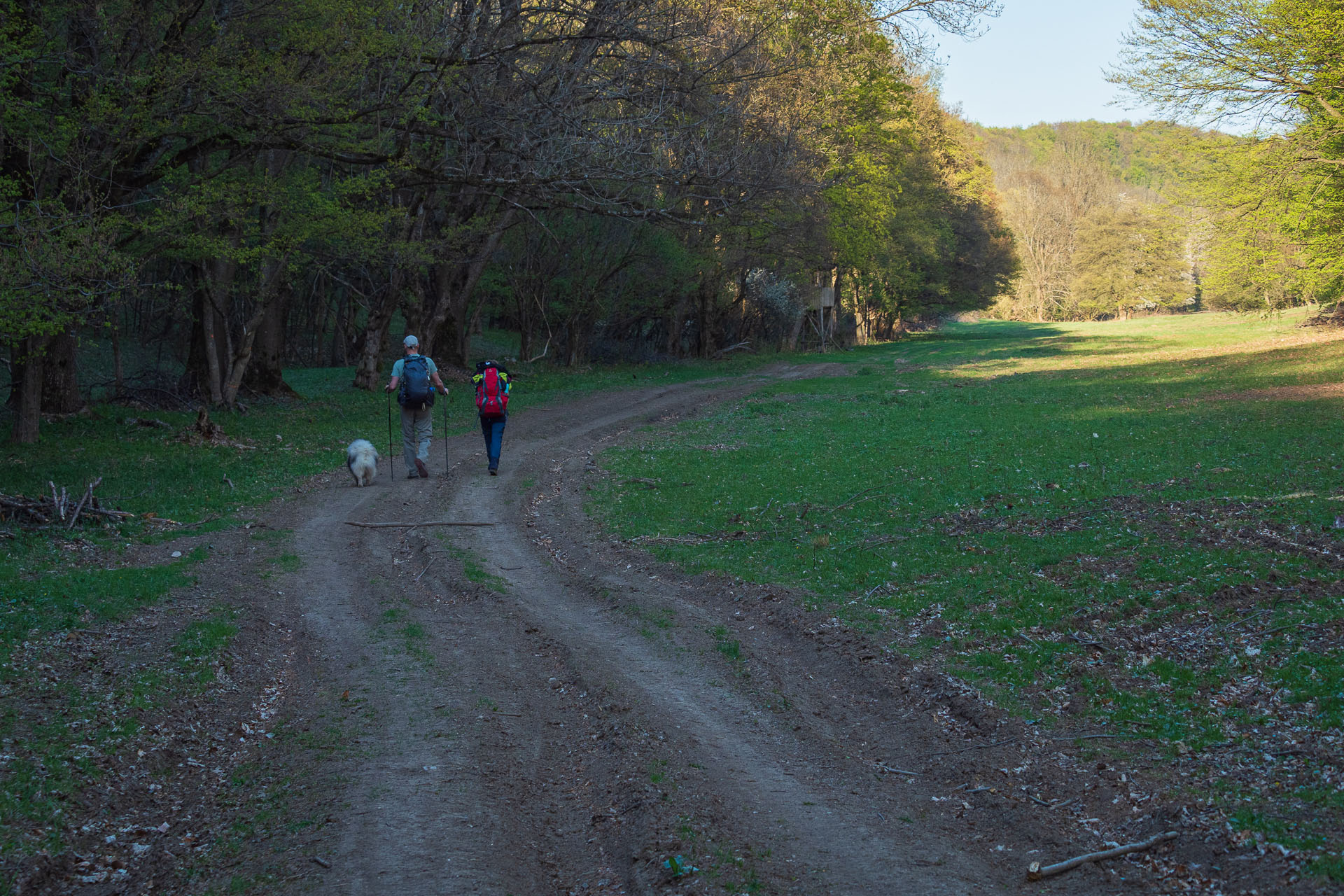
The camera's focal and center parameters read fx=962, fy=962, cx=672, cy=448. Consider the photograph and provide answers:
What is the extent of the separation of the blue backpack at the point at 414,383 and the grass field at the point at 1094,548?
148 inches

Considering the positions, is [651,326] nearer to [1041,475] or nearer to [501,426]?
[501,426]

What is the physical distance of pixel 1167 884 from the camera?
4.91m

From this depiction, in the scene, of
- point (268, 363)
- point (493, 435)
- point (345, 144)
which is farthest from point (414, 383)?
point (268, 363)

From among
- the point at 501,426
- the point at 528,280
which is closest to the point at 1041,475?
the point at 501,426

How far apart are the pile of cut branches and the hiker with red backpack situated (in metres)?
6.12

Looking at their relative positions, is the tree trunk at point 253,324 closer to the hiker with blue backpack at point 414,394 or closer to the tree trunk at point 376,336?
the tree trunk at point 376,336

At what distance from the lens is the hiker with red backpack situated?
676 inches

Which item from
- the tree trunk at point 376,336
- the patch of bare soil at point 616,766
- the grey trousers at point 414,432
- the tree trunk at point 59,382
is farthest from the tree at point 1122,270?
the patch of bare soil at point 616,766

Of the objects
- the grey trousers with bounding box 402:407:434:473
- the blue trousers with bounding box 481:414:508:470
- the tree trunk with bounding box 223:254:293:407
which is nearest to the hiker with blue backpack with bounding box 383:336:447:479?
the grey trousers with bounding box 402:407:434:473

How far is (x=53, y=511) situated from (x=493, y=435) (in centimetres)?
730

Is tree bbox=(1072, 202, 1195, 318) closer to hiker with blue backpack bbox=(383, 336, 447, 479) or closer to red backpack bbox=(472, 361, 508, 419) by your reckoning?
red backpack bbox=(472, 361, 508, 419)

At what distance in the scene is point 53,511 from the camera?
12.4 m

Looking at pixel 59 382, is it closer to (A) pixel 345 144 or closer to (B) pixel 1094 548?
(A) pixel 345 144

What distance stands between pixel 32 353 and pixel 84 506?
593 cm
